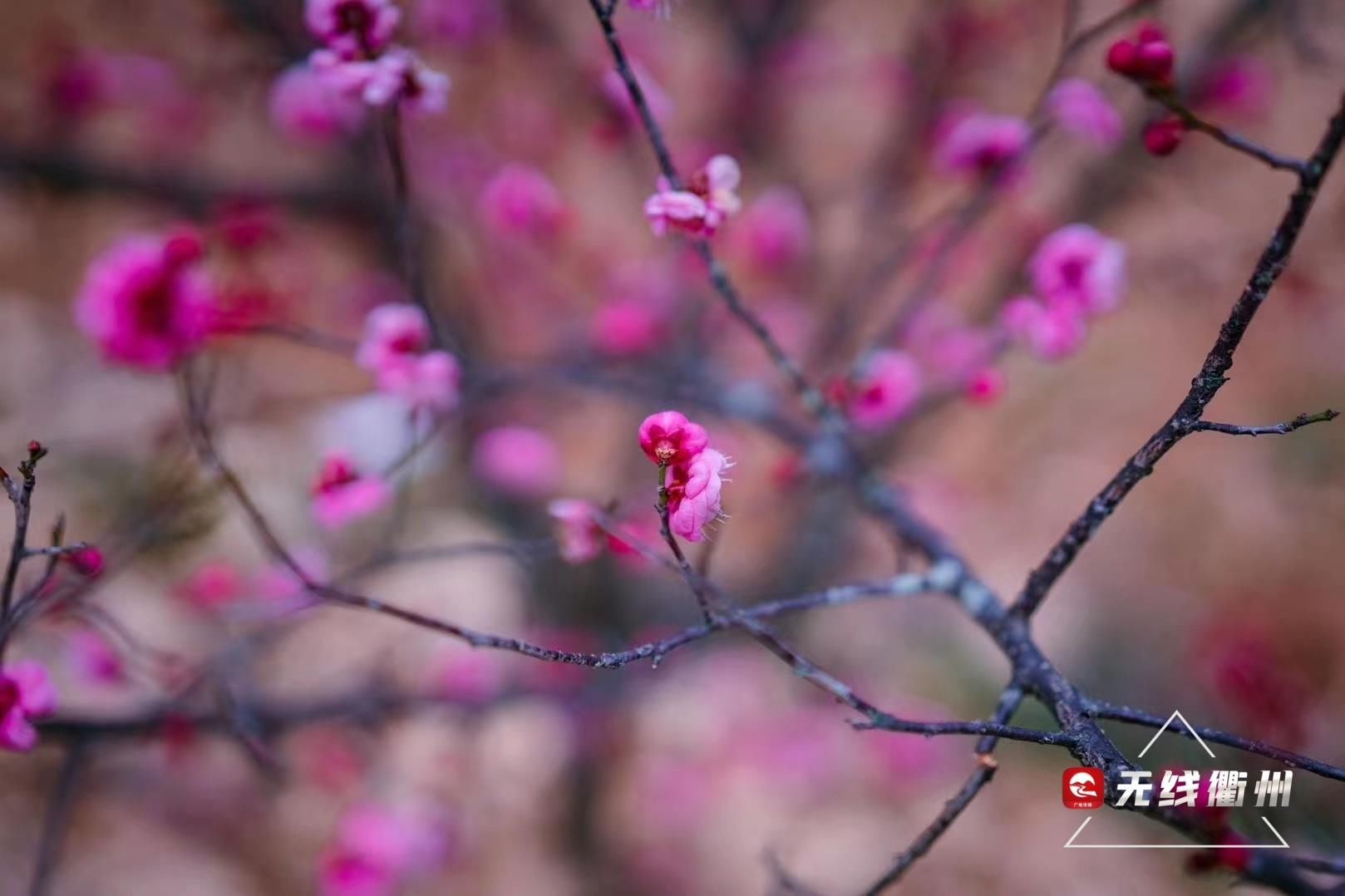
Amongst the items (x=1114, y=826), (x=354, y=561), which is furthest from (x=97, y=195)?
(x=1114, y=826)

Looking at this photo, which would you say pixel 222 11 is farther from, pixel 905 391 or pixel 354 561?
pixel 905 391

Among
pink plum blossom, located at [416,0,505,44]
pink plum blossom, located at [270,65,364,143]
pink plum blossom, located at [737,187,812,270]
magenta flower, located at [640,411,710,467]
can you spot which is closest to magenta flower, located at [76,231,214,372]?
pink plum blossom, located at [270,65,364,143]

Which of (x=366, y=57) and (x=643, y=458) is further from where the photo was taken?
(x=643, y=458)

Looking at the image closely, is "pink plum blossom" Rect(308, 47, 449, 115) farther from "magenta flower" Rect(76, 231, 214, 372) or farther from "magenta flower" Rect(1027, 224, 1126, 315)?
"magenta flower" Rect(1027, 224, 1126, 315)

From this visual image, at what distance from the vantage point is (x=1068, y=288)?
93 centimetres

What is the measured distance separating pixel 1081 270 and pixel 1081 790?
58 cm

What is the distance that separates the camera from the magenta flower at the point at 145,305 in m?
0.90

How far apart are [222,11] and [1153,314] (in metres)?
2.78

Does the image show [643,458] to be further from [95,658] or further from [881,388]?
[95,658]

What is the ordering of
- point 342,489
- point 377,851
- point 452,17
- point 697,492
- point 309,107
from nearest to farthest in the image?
point 697,492 < point 342,489 < point 309,107 < point 377,851 < point 452,17

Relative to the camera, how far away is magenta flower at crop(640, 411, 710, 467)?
0.56 meters

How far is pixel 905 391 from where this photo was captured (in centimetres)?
109

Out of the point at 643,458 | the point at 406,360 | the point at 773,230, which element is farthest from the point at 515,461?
the point at 406,360

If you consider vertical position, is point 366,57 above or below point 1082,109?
below
